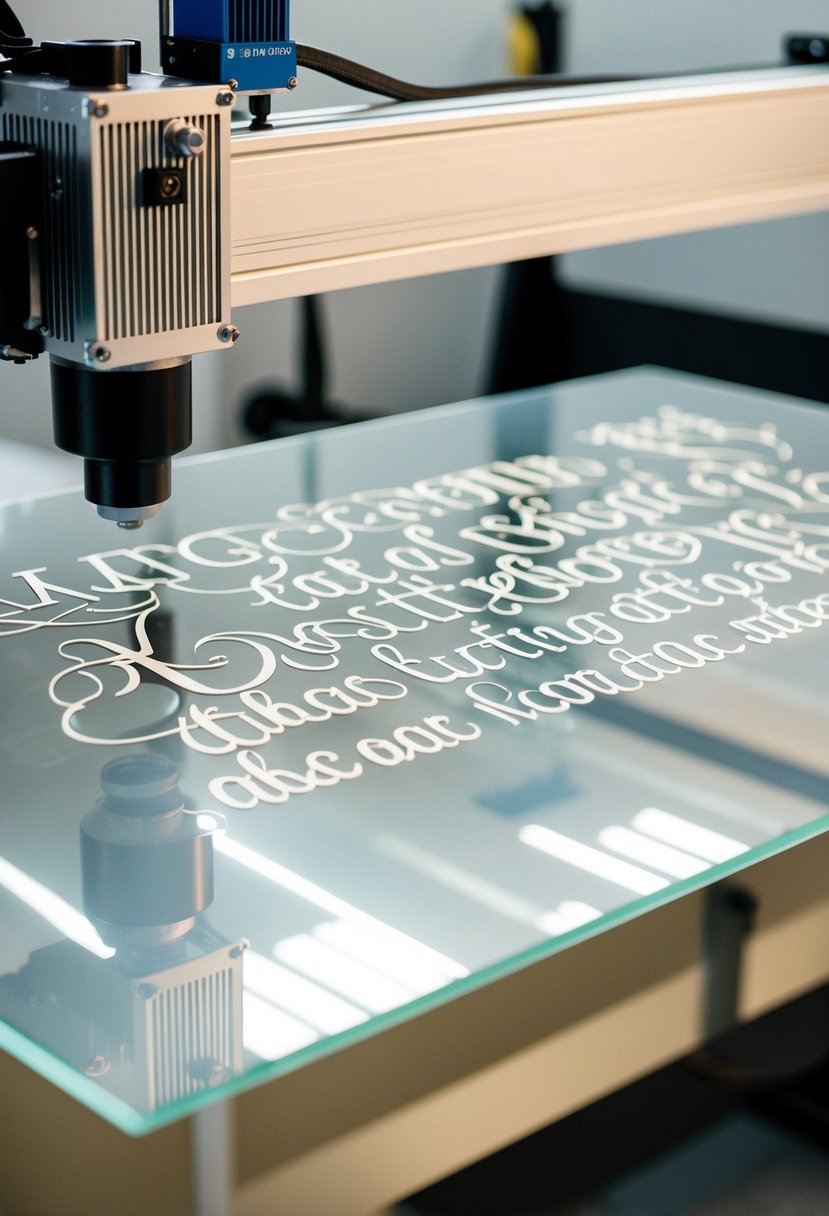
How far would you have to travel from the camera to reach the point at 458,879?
60cm

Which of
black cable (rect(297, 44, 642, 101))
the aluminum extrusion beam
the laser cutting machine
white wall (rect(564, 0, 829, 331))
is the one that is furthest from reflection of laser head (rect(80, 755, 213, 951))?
white wall (rect(564, 0, 829, 331))

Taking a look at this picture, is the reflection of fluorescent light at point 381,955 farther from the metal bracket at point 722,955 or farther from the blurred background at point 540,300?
the metal bracket at point 722,955

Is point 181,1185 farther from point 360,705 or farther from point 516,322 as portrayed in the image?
point 516,322

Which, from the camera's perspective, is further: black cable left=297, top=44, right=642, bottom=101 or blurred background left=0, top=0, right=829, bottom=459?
blurred background left=0, top=0, right=829, bottom=459

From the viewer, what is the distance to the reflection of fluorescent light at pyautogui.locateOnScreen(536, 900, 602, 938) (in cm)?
57

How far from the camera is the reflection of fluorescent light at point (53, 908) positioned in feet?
1.81

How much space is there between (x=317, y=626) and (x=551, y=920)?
308 millimetres

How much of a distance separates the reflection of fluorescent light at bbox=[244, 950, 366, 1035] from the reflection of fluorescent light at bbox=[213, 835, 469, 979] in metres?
0.04

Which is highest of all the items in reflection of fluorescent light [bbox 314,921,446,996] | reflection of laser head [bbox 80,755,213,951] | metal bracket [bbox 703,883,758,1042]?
reflection of laser head [bbox 80,755,213,951]

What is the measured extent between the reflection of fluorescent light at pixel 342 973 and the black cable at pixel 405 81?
39 cm

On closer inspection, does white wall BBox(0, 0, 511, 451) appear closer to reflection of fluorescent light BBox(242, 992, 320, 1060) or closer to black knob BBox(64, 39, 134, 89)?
black knob BBox(64, 39, 134, 89)

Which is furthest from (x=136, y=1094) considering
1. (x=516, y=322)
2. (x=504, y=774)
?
(x=516, y=322)

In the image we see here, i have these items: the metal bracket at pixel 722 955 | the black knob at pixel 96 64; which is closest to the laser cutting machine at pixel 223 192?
the black knob at pixel 96 64

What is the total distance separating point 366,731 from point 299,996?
216 millimetres
